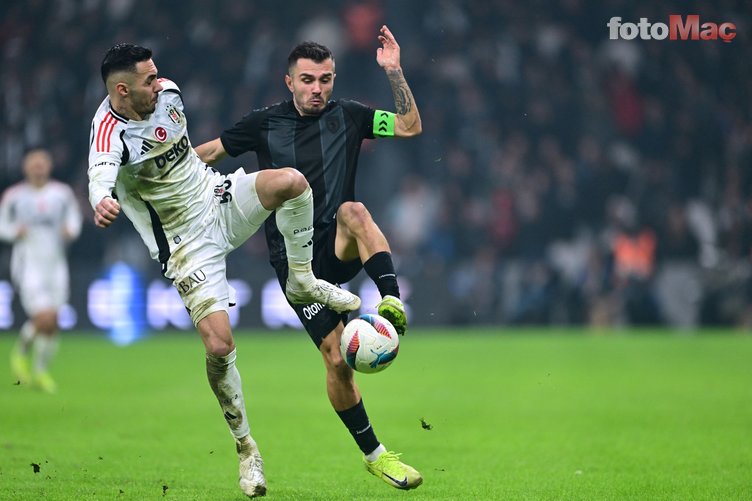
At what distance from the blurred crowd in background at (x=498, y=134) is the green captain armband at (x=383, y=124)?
1179 centimetres

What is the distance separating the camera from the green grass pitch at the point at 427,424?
687 cm

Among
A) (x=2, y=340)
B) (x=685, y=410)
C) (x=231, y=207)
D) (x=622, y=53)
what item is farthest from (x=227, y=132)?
(x=622, y=53)

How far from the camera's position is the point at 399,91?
693 centimetres

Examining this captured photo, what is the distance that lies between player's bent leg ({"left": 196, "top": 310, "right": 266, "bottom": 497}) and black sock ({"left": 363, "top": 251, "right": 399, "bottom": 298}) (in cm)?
87

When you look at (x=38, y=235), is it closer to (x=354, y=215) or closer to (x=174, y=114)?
(x=174, y=114)

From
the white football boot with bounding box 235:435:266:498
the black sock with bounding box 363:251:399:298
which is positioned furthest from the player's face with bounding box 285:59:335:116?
the white football boot with bounding box 235:435:266:498

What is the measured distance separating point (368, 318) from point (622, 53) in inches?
640

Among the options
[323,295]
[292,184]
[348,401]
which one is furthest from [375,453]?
[292,184]

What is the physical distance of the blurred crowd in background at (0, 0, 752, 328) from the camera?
779 inches

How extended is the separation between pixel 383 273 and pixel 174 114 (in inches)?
59.1

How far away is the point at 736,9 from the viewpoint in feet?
48.0

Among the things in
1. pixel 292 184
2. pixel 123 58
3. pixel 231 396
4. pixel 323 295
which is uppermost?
pixel 123 58

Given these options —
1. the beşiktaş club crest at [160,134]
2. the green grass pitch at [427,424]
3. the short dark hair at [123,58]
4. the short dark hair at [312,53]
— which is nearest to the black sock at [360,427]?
the green grass pitch at [427,424]

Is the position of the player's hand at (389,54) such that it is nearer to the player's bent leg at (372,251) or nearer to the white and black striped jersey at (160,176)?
the player's bent leg at (372,251)
